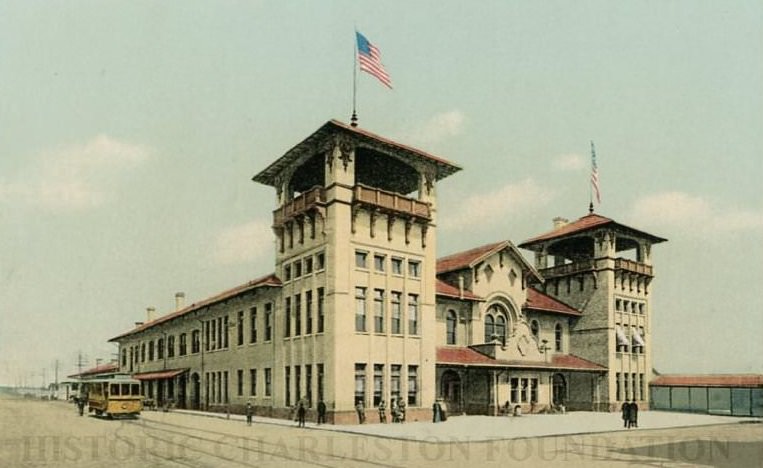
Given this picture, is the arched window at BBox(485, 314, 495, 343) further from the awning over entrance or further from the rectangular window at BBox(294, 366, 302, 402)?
the awning over entrance

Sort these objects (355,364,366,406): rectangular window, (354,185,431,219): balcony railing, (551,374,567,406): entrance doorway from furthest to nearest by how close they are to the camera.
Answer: (551,374,567,406): entrance doorway, (354,185,431,219): balcony railing, (355,364,366,406): rectangular window

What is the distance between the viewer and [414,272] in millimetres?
39688

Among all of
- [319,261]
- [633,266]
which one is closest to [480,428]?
[319,261]

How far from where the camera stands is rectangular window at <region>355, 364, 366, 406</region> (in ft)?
118

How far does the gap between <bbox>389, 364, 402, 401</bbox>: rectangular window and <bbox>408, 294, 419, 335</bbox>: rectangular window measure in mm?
2073

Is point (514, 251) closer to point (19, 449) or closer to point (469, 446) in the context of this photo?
point (469, 446)

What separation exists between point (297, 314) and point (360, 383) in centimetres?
600

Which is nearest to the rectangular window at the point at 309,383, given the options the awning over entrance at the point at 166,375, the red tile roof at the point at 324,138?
the red tile roof at the point at 324,138

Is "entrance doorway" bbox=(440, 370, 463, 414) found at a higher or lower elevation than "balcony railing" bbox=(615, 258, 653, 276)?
lower

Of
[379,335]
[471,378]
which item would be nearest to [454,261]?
[471,378]

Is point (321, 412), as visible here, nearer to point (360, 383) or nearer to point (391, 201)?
point (360, 383)

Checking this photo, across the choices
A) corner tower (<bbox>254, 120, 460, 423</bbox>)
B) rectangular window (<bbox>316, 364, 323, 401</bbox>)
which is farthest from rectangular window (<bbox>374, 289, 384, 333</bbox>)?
rectangular window (<bbox>316, 364, 323, 401</bbox>)

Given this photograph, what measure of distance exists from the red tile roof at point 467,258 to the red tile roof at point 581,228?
8264mm

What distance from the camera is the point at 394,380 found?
37688 millimetres
